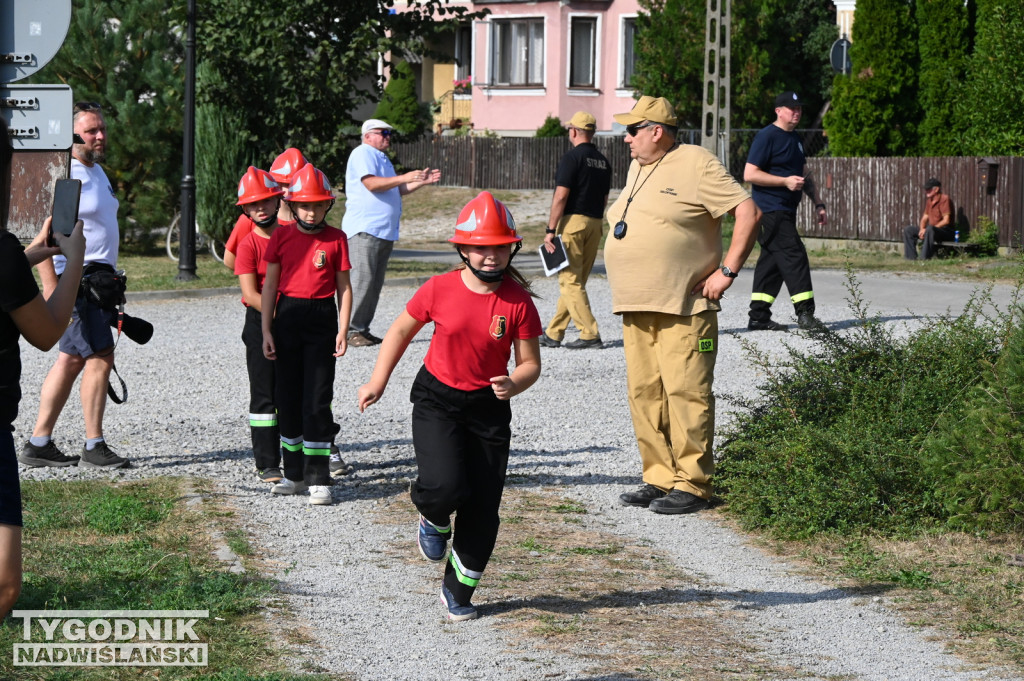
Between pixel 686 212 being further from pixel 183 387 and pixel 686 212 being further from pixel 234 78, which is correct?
pixel 234 78

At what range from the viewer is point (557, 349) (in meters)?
12.8

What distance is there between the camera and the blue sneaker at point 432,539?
5.70 metres

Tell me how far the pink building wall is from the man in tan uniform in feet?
109

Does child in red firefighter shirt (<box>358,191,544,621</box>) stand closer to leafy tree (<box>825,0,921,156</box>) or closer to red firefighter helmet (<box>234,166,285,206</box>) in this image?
red firefighter helmet (<box>234,166,285,206</box>)

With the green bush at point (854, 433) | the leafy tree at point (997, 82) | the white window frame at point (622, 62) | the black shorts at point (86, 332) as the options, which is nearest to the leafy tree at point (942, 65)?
the leafy tree at point (997, 82)

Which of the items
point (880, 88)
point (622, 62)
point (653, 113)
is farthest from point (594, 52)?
point (653, 113)

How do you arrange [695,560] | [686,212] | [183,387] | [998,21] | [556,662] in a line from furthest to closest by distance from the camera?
[998,21], [183,387], [686,212], [695,560], [556,662]

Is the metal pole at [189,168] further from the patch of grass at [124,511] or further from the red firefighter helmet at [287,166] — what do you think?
the patch of grass at [124,511]

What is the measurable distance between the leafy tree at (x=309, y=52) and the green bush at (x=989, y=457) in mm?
13346

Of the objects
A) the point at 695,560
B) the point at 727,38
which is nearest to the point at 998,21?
the point at 727,38

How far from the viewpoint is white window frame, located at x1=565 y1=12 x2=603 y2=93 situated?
134 feet

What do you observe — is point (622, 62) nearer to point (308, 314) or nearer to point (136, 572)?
point (308, 314)

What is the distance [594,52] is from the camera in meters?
41.1

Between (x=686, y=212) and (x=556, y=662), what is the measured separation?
2978 mm
